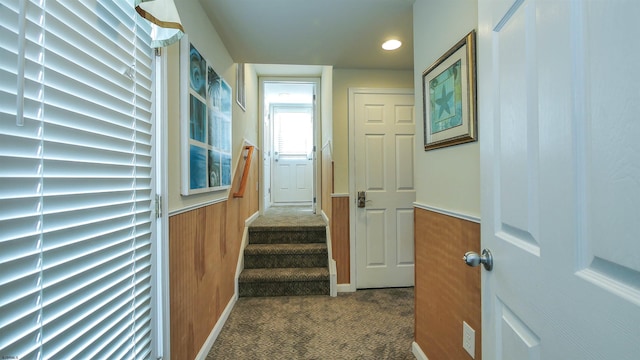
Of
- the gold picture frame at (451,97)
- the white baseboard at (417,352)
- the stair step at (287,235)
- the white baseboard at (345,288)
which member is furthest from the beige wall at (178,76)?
the white baseboard at (417,352)

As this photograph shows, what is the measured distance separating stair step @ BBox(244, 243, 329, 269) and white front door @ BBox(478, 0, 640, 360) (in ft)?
7.52

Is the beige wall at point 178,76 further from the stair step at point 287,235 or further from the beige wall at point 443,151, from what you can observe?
the beige wall at point 443,151

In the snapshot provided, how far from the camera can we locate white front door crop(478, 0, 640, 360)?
38 cm

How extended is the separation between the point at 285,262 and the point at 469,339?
79.5 inches

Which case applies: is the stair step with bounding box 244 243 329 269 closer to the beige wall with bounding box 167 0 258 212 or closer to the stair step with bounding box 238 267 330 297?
the stair step with bounding box 238 267 330 297

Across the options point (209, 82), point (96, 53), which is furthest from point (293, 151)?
point (96, 53)

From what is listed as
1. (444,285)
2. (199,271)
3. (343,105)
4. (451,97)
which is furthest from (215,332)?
(343,105)

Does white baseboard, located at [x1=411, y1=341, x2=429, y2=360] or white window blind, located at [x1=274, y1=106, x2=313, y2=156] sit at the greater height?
white window blind, located at [x1=274, y1=106, x2=313, y2=156]

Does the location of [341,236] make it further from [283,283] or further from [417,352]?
[417,352]

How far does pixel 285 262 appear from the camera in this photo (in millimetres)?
2953

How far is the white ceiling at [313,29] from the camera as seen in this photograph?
173 centimetres

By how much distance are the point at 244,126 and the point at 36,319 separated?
2.68 meters

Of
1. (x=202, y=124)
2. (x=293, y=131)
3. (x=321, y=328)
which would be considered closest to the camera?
(x=202, y=124)

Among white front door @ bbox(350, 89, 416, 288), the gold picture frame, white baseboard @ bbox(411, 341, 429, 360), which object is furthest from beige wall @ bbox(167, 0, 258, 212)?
white baseboard @ bbox(411, 341, 429, 360)
